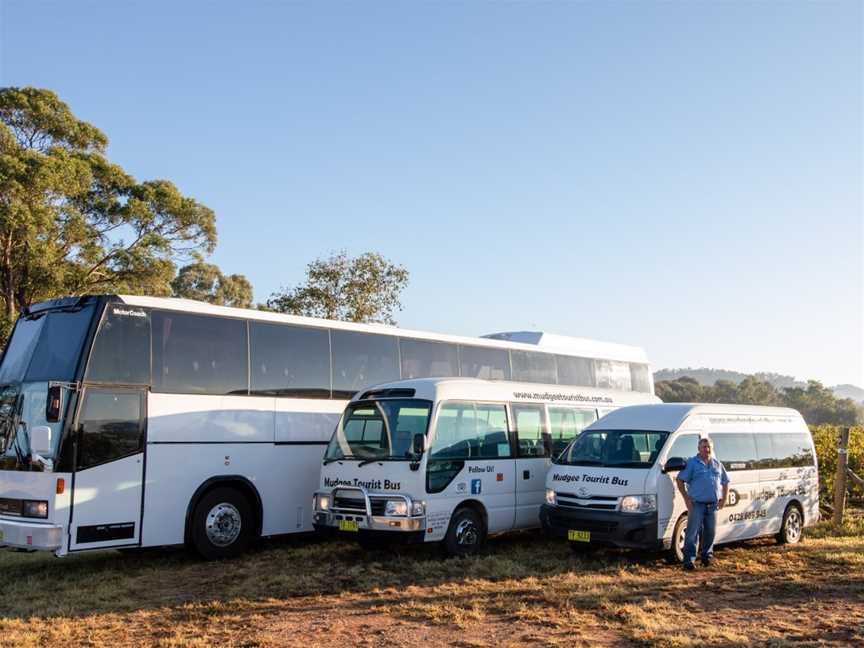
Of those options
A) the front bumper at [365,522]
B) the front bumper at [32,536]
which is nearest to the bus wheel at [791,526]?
the front bumper at [365,522]

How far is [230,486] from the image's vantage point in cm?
1300

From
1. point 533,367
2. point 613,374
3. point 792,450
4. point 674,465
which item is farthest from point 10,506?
point 613,374

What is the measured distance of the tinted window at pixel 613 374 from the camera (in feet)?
66.0

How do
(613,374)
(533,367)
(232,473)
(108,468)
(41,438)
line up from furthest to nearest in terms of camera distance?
(613,374) → (533,367) → (232,473) → (108,468) → (41,438)

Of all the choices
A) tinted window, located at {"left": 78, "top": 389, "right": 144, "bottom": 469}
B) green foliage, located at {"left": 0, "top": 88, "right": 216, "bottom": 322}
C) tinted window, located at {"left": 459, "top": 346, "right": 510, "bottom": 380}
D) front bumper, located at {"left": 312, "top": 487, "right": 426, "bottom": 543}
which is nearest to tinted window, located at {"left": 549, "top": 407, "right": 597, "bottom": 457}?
tinted window, located at {"left": 459, "top": 346, "right": 510, "bottom": 380}

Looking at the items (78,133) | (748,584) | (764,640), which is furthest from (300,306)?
(764,640)

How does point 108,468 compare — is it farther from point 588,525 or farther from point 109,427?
point 588,525

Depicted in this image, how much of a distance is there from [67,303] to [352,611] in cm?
585

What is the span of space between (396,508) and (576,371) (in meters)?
8.66

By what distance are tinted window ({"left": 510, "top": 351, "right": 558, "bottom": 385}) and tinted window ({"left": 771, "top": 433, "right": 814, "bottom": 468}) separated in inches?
212

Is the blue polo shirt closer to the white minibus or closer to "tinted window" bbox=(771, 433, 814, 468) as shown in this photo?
"tinted window" bbox=(771, 433, 814, 468)

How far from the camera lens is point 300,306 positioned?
1427 inches

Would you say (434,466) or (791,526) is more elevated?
(434,466)

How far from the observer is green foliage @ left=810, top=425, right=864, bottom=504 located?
19.0 meters
